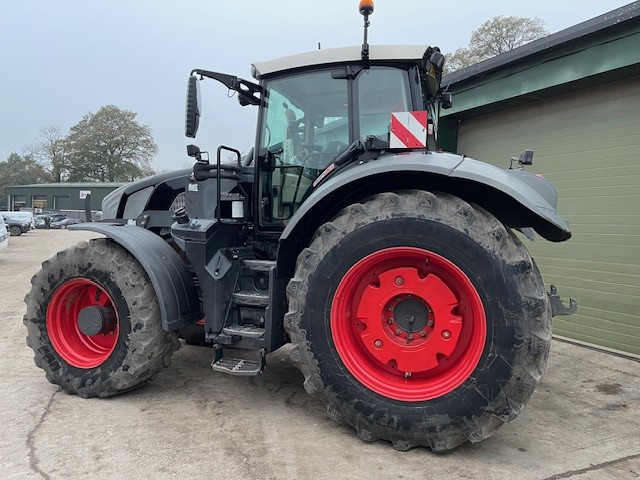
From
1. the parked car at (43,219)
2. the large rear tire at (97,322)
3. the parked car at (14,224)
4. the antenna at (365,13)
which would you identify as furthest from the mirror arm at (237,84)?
the parked car at (43,219)

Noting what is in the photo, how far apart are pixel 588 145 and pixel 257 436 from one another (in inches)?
194

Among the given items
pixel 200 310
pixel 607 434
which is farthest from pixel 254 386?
pixel 607 434

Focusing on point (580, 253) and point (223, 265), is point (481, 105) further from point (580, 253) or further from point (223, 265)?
point (223, 265)

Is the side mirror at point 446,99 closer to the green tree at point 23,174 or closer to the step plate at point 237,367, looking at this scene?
the step plate at point 237,367

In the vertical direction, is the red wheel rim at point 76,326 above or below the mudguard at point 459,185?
below

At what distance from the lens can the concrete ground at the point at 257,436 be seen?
2643 millimetres

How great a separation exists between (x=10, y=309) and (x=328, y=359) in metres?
6.24

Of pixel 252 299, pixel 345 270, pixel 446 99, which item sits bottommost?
pixel 252 299

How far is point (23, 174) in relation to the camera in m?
65.2

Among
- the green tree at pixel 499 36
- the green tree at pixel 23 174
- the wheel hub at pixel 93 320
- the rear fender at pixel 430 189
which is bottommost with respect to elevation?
the wheel hub at pixel 93 320

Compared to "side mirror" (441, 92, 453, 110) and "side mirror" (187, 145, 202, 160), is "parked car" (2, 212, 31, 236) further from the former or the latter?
"side mirror" (441, 92, 453, 110)

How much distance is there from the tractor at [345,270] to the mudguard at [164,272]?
0.05 feet

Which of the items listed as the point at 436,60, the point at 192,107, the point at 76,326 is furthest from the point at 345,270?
the point at 76,326

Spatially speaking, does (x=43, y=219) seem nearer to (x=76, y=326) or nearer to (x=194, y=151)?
(x=76, y=326)
